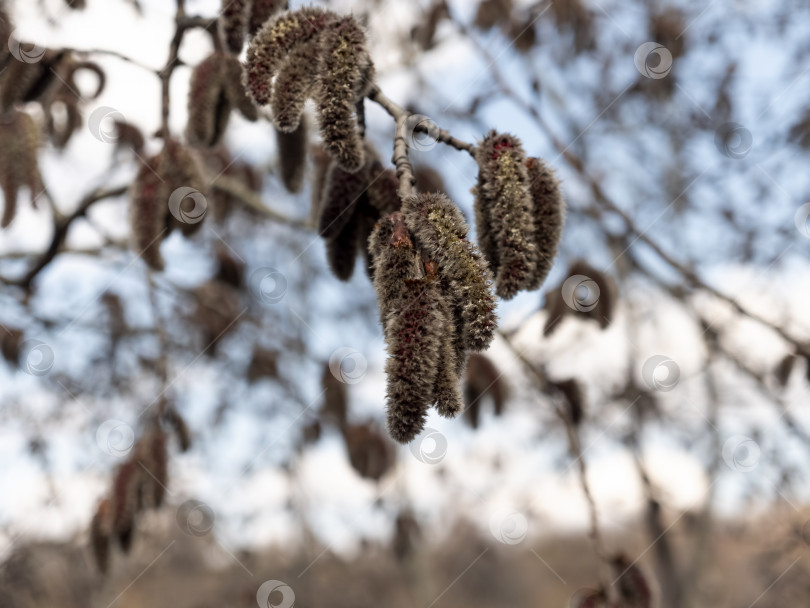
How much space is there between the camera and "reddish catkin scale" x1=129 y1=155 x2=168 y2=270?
1.71m

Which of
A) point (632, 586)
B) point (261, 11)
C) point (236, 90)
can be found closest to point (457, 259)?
point (261, 11)

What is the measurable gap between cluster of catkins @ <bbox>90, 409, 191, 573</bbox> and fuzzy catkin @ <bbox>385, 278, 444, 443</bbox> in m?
1.66

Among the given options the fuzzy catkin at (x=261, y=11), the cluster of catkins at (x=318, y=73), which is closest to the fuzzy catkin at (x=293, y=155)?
the fuzzy catkin at (x=261, y=11)

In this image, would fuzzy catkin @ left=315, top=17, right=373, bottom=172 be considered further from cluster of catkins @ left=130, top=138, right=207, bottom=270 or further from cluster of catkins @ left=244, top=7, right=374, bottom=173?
cluster of catkins @ left=130, top=138, right=207, bottom=270

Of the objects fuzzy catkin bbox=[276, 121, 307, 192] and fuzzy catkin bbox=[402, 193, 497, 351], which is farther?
fuzzy catkin bbox=[276, 121, 307, 192]

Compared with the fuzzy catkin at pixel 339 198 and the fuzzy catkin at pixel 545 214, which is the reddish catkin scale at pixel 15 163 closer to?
→ the fuzzy catkin at pixel 339 198

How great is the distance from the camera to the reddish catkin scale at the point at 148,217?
1.71 meters

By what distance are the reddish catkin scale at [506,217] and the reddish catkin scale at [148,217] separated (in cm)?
95

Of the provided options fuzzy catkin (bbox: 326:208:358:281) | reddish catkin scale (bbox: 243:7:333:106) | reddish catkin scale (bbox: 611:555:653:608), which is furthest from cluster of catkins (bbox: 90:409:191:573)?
reddish catkin scale (bbox: 243:7:333:106)

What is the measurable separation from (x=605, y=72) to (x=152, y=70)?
4557 millimetres

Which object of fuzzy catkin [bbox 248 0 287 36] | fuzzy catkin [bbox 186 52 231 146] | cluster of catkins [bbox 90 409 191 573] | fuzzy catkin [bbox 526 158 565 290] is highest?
fuzzy catkin [bbox 526 158 565 290]

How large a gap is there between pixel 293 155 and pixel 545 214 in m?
0.71

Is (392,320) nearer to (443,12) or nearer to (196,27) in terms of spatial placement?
(196,27)

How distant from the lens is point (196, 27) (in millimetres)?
1730
